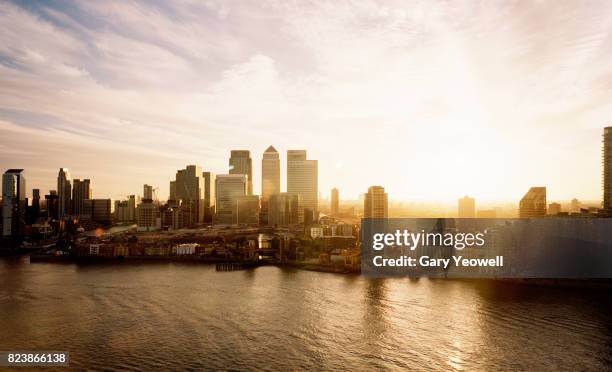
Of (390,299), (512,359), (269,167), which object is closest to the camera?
(512,359)

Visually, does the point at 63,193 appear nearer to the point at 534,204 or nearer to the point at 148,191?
the point at 148,191

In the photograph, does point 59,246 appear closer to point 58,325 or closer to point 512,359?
point 58,325

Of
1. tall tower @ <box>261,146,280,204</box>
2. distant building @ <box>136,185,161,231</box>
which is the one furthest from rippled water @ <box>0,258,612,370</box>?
tall tower @ <box>261,146,280,204</box>

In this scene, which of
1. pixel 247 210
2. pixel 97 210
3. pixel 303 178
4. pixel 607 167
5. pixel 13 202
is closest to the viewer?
pixel 607 167

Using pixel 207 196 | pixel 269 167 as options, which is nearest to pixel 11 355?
pixel 269 167

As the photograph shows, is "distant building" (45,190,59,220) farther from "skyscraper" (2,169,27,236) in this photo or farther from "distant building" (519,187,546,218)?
"distant building" (519,187,546,218)

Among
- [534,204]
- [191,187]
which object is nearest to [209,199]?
[191,187]
